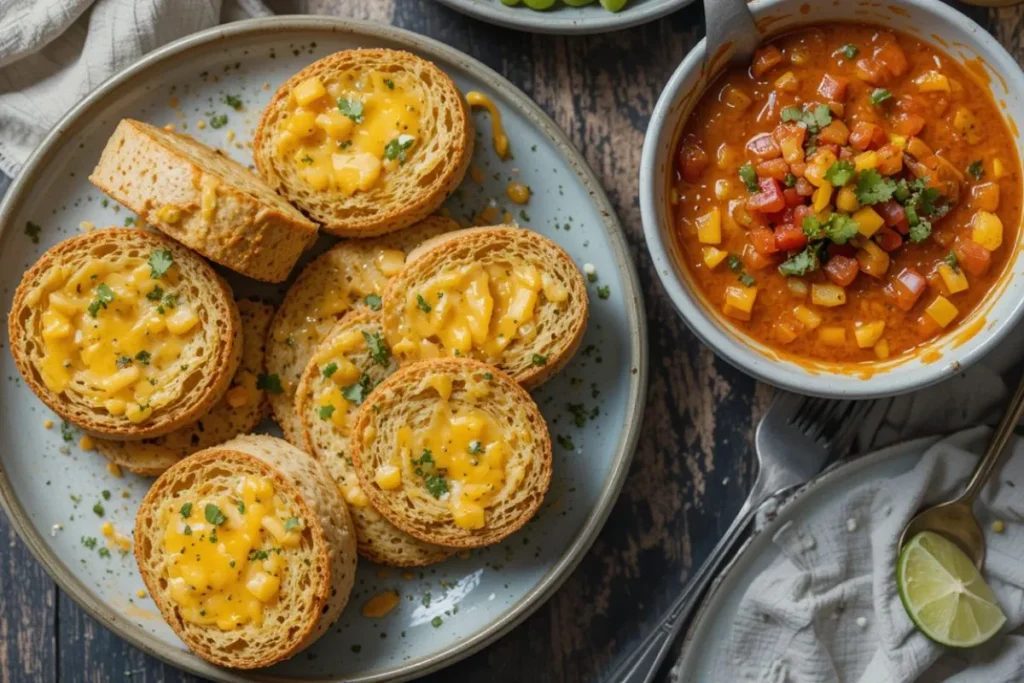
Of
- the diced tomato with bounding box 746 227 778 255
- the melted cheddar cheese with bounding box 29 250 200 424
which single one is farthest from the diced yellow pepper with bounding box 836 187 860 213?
the melted cheddar cheese with bounding box 29 250 200 424

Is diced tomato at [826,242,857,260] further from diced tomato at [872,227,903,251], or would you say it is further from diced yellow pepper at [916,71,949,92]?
diced yellow pepper at [916,71,949,92]

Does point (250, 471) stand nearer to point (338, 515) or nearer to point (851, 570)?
point (338, 515)

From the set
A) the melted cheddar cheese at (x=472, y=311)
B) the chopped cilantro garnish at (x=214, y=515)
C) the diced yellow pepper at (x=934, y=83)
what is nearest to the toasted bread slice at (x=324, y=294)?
the melted cheddar cheese at (x=472, y=311)

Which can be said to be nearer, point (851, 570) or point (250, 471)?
point (250, 471)

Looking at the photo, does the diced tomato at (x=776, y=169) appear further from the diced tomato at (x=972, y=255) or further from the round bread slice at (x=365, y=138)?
the round bread slice at (x=365, y=138)

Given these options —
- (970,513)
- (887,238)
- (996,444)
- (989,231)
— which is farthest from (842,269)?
(970,513)

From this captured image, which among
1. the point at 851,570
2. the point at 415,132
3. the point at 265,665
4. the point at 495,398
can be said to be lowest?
the point at 851,570

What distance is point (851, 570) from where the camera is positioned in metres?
3.76

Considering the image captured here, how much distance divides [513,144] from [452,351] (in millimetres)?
801

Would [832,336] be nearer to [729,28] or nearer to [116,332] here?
[729,28]

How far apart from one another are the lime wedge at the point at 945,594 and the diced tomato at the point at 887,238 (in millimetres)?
1090

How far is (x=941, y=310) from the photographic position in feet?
11.0

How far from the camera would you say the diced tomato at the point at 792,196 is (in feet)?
10.8

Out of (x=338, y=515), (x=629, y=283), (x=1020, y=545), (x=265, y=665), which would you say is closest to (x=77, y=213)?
(x=338, y=515)
